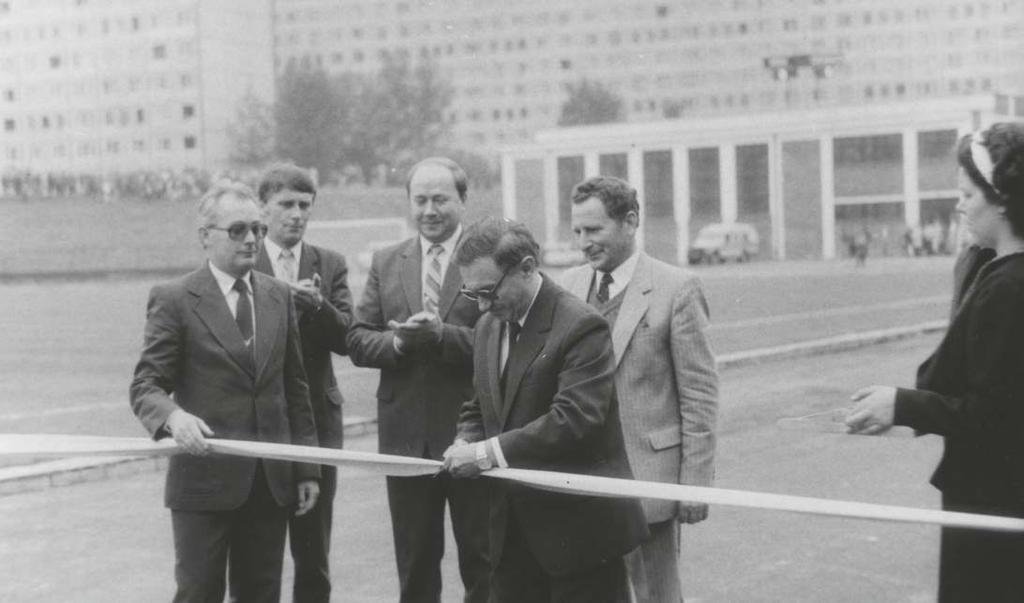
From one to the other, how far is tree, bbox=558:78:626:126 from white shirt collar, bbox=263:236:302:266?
95863 millimetres

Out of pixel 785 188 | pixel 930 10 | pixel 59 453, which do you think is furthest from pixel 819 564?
pixel 930 10

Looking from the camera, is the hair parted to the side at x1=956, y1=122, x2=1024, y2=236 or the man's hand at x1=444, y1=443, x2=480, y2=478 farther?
the man's hand at x1=444, y1=443, x2=480, y2=478

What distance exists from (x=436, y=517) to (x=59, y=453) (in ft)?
5.21

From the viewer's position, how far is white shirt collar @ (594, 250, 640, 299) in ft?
16.0

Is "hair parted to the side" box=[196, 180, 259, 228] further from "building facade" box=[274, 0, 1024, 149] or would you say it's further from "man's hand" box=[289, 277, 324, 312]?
"building facade" box=[274, 0, 1024, 149]

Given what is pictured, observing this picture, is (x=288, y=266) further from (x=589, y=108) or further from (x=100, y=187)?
(x=589, y=108)

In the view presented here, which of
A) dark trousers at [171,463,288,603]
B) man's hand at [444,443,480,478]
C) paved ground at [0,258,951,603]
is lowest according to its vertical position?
paved ground at [0,258,951,603]

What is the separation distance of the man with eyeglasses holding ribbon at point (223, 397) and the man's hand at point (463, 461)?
3.42 ft

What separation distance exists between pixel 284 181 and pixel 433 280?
870 mm

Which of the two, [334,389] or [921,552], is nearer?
[334,389]

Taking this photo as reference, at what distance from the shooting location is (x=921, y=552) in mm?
7402

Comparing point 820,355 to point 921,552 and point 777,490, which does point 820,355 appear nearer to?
point 777,490

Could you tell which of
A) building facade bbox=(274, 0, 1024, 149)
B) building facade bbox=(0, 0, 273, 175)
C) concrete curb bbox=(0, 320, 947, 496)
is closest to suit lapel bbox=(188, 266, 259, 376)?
concrete curb bbox=(0, 320, 947, 496)

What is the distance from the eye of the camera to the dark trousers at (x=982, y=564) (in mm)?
3520
